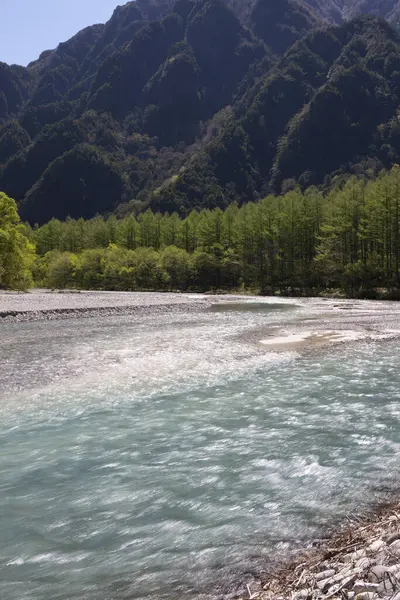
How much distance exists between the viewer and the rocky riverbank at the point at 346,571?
4.70m

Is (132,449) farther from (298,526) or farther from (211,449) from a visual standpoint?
(298,526)

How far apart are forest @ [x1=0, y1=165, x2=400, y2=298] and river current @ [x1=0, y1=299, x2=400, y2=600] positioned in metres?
44.9

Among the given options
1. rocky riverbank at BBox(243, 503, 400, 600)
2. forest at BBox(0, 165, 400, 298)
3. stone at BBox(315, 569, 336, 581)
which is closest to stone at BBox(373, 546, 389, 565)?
rocky riverbank at BBox(243, 503, 400, 600)

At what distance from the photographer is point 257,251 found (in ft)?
322

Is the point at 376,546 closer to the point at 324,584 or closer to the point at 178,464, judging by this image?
the point at 324,584

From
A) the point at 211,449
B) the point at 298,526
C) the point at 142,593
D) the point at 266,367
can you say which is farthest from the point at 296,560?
the point at 266,367

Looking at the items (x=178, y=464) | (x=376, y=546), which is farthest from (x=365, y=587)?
(x=178, y=464)

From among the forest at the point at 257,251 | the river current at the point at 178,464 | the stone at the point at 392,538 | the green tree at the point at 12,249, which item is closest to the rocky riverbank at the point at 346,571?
the stone at the point at 392,538

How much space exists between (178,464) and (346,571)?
502 centimetres

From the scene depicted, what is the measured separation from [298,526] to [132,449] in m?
4.54

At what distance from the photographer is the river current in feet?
21.2

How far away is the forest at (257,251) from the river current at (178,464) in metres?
44.9

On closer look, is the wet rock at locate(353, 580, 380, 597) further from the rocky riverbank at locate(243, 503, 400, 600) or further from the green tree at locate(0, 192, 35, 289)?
the green tree at locate(0, 192, 35, 289)

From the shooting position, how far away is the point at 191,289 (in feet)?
340
